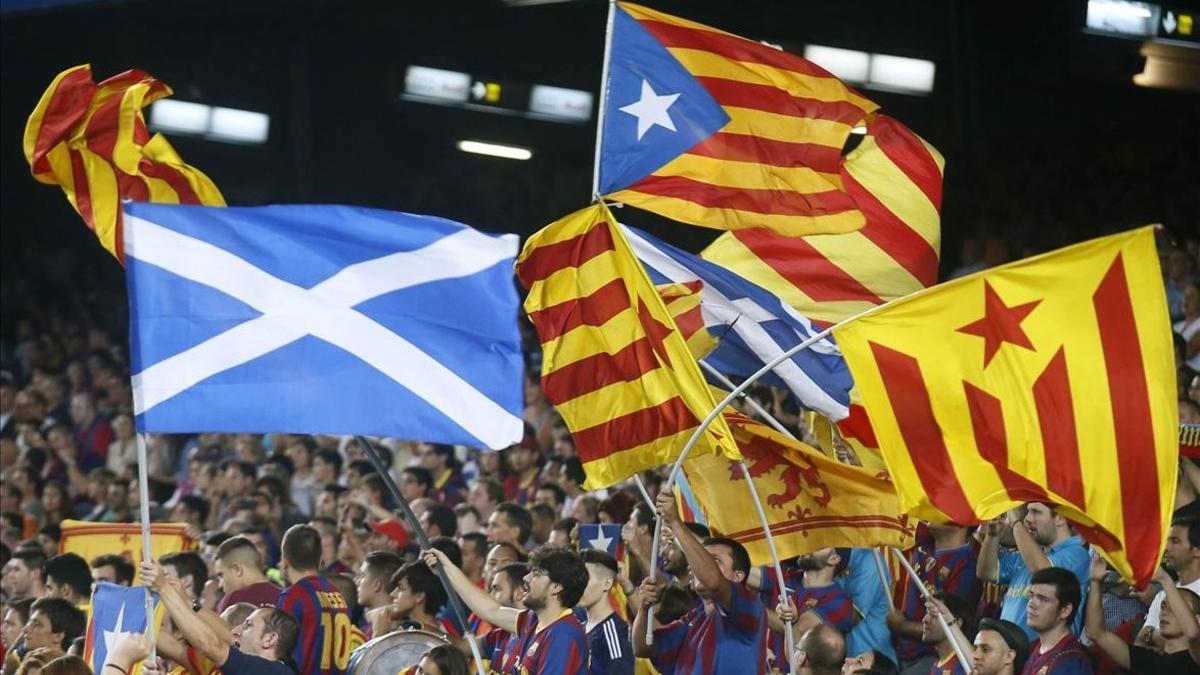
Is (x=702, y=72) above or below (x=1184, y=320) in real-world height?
above

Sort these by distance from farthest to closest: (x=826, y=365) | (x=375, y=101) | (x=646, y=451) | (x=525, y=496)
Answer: (x=375, y=101) → (x=525, y=496) → (x=826, y=365) → (x=646, y=451)

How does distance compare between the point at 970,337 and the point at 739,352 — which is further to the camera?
the point at 739,352

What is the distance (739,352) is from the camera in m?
9.34

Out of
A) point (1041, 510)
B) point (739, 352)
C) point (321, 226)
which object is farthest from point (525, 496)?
point (321, 226)

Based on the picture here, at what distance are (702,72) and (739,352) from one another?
149 centimetres

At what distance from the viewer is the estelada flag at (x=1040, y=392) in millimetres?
6613

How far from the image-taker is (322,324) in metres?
6.84

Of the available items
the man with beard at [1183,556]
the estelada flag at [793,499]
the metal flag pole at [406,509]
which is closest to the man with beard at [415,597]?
the estelada flag at [793,499]

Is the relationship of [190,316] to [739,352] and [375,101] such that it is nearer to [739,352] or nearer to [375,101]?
[739,352]

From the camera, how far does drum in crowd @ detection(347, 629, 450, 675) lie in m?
8.43

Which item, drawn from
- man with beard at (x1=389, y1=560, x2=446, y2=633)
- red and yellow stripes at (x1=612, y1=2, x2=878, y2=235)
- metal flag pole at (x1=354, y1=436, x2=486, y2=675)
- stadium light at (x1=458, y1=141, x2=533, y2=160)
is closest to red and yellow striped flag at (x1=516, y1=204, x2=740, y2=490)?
red and yellow stripes at (x1=612, y1=2, x2=878, y2=235)

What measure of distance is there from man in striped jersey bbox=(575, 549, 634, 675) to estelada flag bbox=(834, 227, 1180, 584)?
1922mm

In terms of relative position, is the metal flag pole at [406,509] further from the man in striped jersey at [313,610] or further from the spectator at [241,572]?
the spectator at [241,572]

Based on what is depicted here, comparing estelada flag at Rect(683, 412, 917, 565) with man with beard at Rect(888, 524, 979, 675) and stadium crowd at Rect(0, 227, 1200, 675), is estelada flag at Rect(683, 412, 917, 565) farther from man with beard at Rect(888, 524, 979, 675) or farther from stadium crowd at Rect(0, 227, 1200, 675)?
man with beard at Rect(888, 524, 979, 675)
